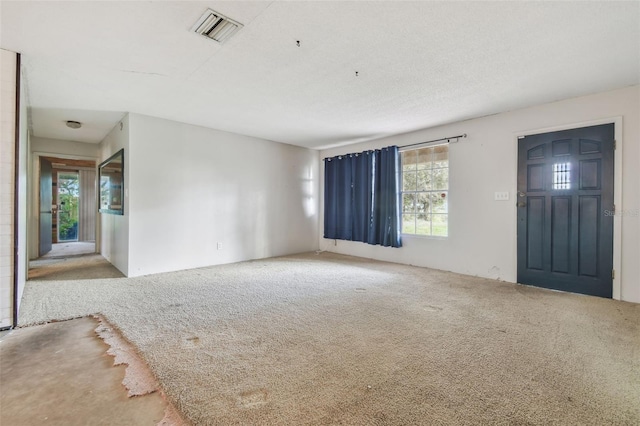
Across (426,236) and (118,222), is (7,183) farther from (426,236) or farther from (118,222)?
(426,236)

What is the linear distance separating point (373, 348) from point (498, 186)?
10.6ft

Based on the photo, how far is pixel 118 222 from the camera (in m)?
4.63

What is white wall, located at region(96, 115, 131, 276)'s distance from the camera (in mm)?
4148

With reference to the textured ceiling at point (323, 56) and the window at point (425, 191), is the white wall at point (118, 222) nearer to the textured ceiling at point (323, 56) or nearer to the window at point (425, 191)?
the textured ceiling at point (323, 56)

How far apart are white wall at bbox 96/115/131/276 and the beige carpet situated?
2.33 ft

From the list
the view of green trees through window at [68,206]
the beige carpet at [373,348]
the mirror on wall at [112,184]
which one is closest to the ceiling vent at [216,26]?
the beige carpet at [373,348]

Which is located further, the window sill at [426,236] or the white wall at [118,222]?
the window sill at [426,236]

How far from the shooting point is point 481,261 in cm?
423

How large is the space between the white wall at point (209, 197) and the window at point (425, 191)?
228 centimetres

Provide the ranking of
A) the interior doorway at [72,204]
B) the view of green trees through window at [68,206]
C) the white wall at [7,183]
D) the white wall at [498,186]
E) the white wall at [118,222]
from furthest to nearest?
the view of green trees through window at [68,206], the interior doorway at [72,204], the white wall at [118,222], the white wall at [498,186], the white wall at [7,183]

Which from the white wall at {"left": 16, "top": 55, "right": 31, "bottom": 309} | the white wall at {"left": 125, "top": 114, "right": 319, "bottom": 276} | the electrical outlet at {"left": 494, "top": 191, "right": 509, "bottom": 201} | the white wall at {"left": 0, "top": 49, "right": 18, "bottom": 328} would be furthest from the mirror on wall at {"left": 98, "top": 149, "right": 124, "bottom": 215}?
the electrical outlet at {"left": 494, "top": 191, "right": 509, "bottom": 201}

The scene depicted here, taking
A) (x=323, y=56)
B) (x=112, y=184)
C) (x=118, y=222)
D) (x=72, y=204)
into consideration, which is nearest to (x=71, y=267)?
(x=118, y=222)

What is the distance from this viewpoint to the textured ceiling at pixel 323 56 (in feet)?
6.48

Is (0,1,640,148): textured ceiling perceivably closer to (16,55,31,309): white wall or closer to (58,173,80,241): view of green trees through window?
(16,55,31,309): white wall
